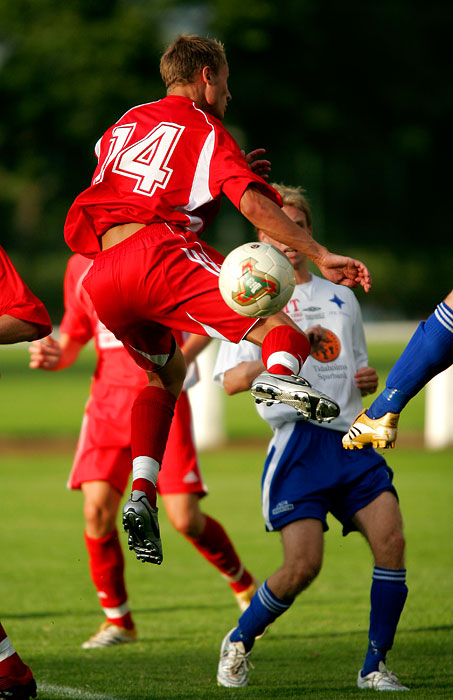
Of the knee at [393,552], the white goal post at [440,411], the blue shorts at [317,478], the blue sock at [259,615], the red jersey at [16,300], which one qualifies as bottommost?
the white goal post at [440,411]

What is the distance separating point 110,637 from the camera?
7051 mm

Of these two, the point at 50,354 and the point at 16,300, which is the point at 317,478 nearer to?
the point at 16,300

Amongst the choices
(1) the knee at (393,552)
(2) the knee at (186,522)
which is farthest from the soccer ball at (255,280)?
(2) the knee at (186,522)

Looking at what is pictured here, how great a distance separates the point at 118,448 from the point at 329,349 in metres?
1.84

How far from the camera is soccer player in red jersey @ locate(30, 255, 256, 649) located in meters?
7.19

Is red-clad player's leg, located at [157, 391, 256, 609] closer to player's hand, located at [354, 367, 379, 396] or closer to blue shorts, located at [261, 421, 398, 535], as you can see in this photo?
blue shorts, located at [261, 421, 398, 535]

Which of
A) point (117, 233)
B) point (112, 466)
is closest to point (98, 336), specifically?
point (112, 466)

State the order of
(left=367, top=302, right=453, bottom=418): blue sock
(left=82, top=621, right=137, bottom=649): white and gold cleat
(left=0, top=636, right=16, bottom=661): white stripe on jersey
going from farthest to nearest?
1. (left=82, top=621, right=137, bottom=649): white and gold cleat
2. (left=0, top=636, right=16, bottom=661): white stripe on jersey
3. (left=367, top=302, right=453, bottom=418): blue sock

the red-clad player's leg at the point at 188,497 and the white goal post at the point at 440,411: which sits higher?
the red-clad player's leg at the point at 188,497

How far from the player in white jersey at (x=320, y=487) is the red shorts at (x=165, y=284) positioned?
824mm

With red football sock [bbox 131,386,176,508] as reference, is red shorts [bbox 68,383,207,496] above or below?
below

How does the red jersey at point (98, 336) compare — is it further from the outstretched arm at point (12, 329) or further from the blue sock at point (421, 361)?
the blue sock at point (421, 361)

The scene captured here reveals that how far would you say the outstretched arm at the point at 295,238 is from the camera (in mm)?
4809

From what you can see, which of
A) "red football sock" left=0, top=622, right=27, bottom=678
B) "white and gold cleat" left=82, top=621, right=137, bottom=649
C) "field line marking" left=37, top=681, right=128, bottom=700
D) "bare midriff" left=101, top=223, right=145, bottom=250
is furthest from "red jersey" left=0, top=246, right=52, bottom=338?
"white and gold cleat" left=82, top=621, right=137, bottom=649
